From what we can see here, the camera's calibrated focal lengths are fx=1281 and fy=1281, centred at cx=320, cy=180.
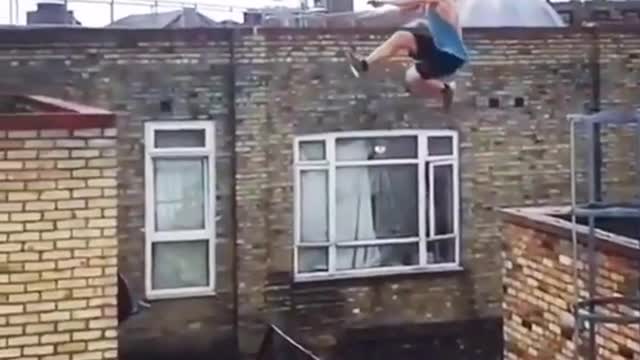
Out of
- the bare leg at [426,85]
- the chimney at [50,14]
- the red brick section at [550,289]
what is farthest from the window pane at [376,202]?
the bare leg at [426,85]

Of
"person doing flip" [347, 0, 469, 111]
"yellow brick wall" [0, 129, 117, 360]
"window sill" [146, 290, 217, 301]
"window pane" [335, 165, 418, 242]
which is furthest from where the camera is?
"window pane" [335, 165, 418, 242]

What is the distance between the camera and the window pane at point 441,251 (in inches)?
578

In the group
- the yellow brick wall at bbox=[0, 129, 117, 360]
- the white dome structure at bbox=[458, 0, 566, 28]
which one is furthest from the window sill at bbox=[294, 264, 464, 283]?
the yellow brick wall at bbox=[0, 129, 117, 360]

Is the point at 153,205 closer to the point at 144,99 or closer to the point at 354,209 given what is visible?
the point at 144,99

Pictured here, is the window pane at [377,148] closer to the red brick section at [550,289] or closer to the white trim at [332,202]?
the white trim at [332,202]

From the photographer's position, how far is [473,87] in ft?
48.1

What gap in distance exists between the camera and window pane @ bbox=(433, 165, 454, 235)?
1455 centimetres

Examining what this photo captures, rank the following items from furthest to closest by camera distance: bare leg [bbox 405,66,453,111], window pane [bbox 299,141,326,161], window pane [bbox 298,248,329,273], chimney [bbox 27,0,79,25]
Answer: chimney [bbox 27,0,79,25] < window pane [bbox 298,248,329,273] < window pane [bbox 299,141,326,161] < bare leg [bbox 405,66,453,111]

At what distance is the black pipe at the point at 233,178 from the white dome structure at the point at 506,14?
358 centimetres

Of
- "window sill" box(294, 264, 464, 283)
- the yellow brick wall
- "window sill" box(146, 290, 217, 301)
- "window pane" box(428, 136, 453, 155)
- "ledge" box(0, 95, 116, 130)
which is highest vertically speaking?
"window pane" box(428, 136, 453, 155)

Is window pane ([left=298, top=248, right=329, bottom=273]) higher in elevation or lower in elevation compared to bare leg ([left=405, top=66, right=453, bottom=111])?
lower

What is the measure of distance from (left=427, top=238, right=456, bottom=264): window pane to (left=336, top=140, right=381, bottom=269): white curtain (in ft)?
2.03

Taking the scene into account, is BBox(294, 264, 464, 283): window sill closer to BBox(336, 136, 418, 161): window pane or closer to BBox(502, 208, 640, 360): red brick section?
BBox(336, 136, 418, 161): window pane

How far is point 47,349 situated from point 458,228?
803cm
